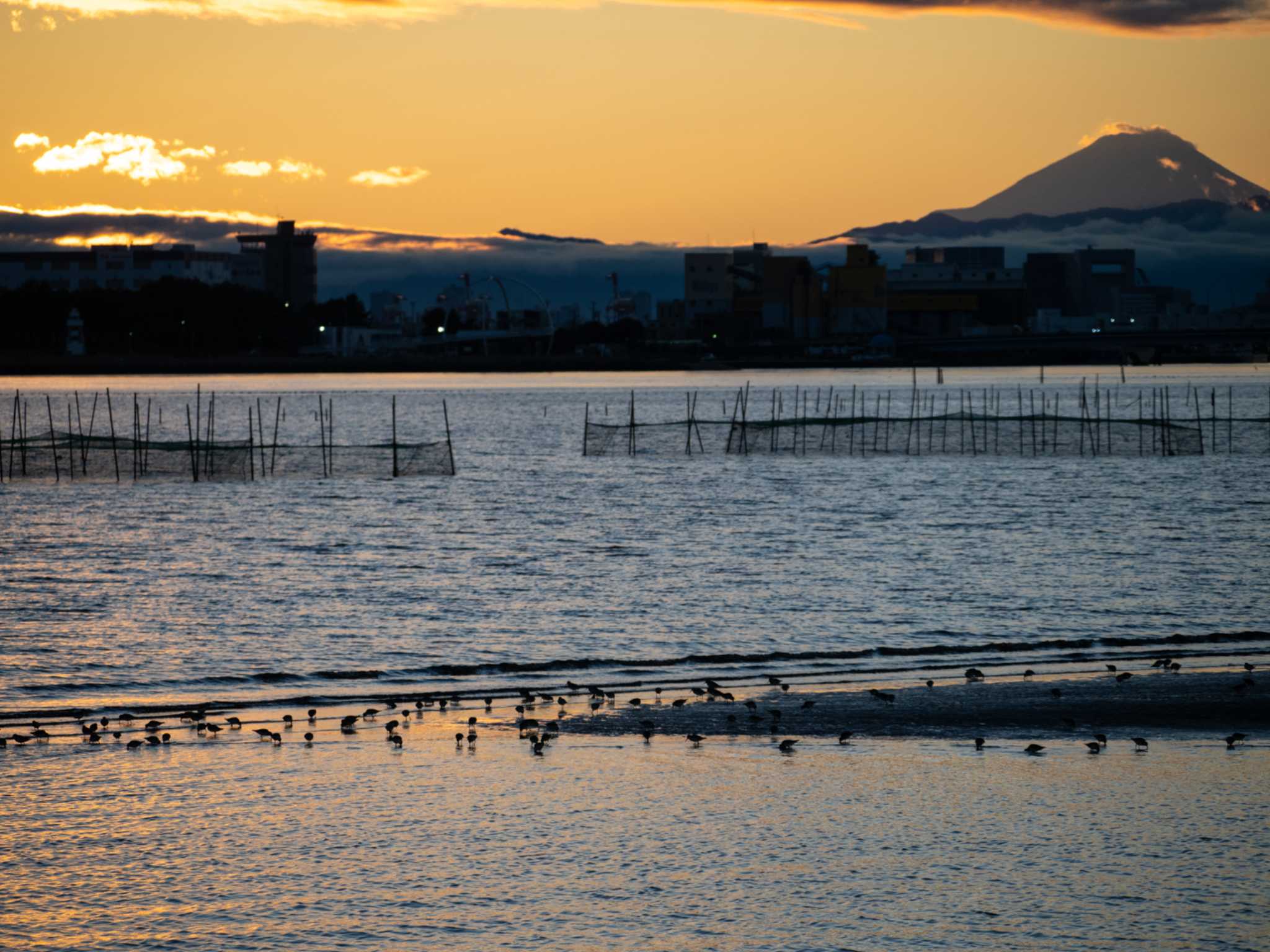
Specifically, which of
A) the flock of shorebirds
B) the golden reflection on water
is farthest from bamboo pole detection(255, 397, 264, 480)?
the golden reflection on water

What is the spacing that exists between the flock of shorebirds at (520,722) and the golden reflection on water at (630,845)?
0.22 metres

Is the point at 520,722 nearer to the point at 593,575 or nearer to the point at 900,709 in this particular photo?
the point at 900,709

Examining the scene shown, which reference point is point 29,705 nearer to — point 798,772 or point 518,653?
point 518,653

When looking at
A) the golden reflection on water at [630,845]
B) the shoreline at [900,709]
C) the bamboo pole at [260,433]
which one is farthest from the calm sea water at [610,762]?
the bamboo pole at [260,433]

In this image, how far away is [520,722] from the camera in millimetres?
17562

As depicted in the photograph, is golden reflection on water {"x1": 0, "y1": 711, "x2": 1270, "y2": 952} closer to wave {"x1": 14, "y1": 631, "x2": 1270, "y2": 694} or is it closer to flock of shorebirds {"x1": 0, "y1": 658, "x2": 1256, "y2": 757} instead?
flock of shorebirds {"x1": 0, "y1": 658, "x2": 1256, "y2": 757}

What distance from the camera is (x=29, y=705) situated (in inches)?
766

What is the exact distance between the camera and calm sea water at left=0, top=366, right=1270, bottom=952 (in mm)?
11109

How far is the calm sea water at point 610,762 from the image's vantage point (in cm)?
1111

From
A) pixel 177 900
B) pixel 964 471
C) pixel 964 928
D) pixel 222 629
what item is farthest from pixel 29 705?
pixel 964 471

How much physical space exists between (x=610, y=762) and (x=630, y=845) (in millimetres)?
2756

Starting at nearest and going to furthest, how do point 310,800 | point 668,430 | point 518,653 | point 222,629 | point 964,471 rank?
point 310,800 < point 518,653 < point 222,629 < point 964,471 < point 668,430

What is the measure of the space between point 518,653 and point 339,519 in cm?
2691

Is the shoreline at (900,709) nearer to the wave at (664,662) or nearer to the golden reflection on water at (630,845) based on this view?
the golden reflection on water at (630,845)
